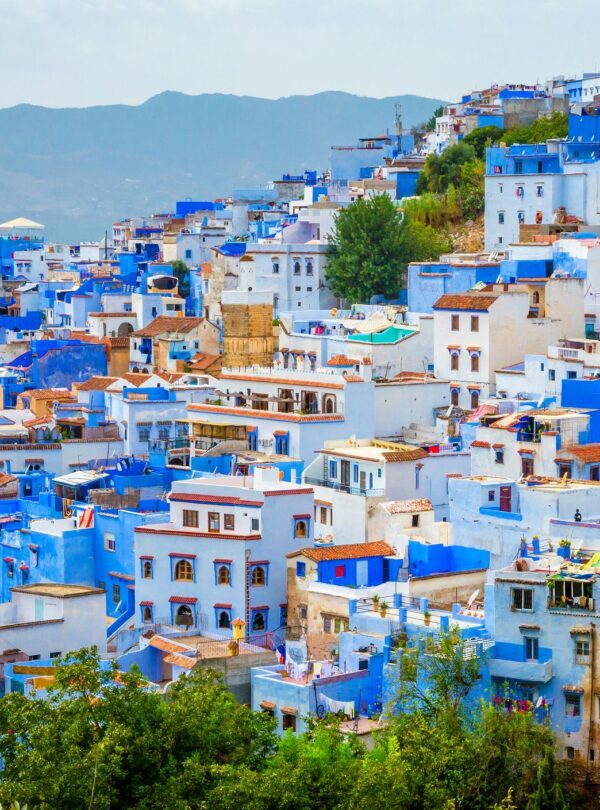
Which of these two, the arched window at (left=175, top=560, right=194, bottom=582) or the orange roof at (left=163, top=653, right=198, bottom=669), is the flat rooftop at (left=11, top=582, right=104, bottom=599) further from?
the orange roof at (left=163, top=653, right=198, bottom=669)

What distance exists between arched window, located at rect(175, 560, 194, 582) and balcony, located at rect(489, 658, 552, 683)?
336 inches

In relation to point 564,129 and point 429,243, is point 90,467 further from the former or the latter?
point 564,129

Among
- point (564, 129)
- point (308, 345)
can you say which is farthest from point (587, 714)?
point (564, 129)

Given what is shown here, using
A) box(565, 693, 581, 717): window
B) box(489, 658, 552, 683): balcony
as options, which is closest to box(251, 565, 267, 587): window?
box(489, 658, 552, 683): balcony

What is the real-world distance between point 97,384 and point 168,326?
5995mm

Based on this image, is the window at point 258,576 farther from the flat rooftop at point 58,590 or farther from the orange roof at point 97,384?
the orange roof at point 97,384

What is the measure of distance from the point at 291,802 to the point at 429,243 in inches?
1343

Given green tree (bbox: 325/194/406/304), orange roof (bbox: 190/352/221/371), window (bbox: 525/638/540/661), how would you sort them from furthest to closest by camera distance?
green tree (bbox: 325/194/406/304)
orange roof (bbox: 190/352/221/371)
window (bbox: 525/638/540/661)

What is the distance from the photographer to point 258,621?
119 ft

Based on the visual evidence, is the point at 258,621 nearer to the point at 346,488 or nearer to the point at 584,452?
the point at 346,488

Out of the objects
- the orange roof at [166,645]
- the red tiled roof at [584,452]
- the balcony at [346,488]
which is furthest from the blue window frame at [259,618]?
the red tiled roof at [584,452]

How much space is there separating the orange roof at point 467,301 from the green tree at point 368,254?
9123 millimetres

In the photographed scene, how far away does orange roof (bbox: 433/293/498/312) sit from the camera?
48406 millimetres

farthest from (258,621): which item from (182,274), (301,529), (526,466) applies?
(182,274)
